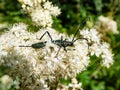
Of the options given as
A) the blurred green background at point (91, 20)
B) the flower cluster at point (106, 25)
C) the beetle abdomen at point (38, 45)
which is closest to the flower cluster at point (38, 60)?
the beetle abdomen at point (38, 45)

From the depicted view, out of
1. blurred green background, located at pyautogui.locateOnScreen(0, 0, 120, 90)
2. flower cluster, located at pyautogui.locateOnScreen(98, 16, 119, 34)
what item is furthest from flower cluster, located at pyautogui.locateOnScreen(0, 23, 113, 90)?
flower cluster, located at pyautogui.locateOnScreen(98, 16, 119, 34)

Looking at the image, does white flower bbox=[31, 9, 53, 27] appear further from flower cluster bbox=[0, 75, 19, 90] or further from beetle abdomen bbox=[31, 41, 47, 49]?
flower cluster bbox=[0, 75, 19, 90]

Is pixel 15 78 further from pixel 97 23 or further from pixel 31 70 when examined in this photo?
pixel 97 23

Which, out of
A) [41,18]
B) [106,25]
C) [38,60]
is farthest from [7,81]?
[106,25]

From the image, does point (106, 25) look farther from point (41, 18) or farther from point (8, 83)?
point (8, 83)

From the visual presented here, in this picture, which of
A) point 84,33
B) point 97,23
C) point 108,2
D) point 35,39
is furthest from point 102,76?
point 35,39

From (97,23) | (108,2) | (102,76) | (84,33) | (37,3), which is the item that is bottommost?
(84,33)
